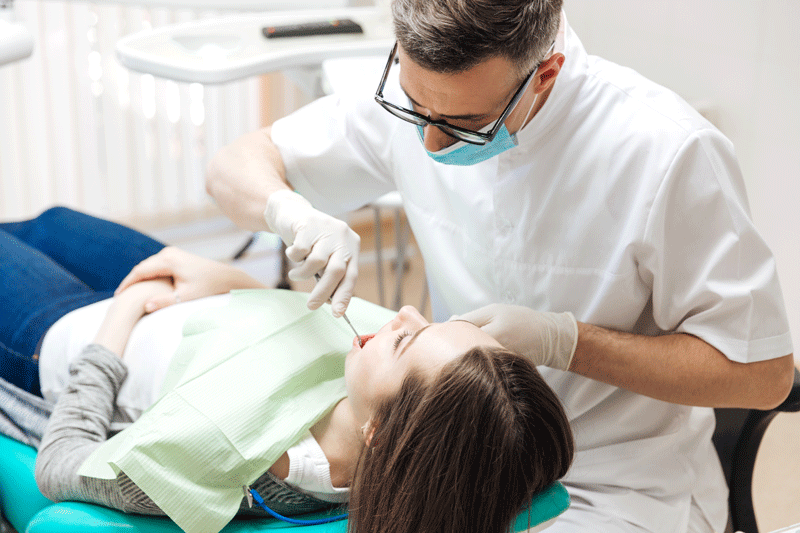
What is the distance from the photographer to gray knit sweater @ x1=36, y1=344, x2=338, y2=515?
1.17 meters

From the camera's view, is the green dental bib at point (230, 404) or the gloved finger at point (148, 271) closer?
the green dental bib at point (230, 404)

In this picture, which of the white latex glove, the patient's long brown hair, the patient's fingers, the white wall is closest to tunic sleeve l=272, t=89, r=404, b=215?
the white latex glove

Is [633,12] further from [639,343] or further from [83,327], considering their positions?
[83,327]

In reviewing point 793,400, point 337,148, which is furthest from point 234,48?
point 793,400

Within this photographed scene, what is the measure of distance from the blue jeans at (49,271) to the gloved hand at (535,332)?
→ 89 cm

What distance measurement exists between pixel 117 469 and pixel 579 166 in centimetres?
85

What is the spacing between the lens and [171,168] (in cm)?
321

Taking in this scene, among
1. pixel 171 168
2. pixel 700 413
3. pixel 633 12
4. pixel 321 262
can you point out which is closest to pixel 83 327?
pixel 321 262

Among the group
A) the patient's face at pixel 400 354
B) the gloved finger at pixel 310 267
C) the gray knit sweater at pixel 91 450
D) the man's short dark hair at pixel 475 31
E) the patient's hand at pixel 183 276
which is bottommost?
the gray knit sweater at pixel 91 450

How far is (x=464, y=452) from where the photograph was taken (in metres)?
1.04

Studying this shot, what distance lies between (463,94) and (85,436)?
84cm

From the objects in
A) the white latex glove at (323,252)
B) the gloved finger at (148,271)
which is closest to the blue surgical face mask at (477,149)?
the white latex glove at (323,252)

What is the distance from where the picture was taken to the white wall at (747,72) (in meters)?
1.59

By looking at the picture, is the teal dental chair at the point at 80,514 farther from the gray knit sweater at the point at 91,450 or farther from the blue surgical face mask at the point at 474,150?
the blue surgical face mask at the point at 474,150
